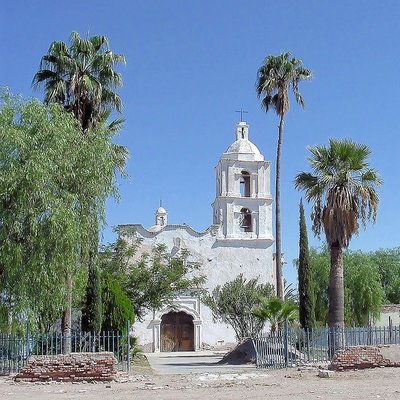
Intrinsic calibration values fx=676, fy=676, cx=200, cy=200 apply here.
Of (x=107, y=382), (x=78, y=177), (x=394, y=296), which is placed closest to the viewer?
(x=107, y=382)

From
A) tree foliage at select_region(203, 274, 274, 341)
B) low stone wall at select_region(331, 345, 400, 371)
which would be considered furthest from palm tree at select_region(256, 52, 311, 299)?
low stone wall at select_region(331, 345, 400, 371)

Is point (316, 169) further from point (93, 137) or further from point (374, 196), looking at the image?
point (93, 137)

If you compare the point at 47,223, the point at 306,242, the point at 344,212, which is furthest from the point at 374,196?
the point at 47,223

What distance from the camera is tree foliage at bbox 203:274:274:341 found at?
1380 inches

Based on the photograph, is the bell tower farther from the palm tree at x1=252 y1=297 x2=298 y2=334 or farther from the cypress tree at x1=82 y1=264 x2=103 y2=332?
the cypress tree at x1=82 y1=264 x2=103 y2=332

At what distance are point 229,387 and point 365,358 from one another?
5.41m

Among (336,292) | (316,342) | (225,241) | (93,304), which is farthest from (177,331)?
(316,342)

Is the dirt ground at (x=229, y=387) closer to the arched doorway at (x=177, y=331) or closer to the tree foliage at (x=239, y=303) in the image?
the tree foliage at (x=239, y=303)

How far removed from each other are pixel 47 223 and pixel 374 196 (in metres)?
12.3

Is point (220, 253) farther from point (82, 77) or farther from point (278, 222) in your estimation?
point (82, 77)

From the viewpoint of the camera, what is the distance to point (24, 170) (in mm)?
18562

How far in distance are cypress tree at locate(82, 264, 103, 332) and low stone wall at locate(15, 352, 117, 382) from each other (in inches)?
200

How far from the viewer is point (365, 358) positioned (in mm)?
20422

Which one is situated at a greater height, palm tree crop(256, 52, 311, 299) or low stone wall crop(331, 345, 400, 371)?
palm tree crop(256, 52, 311, 299)
